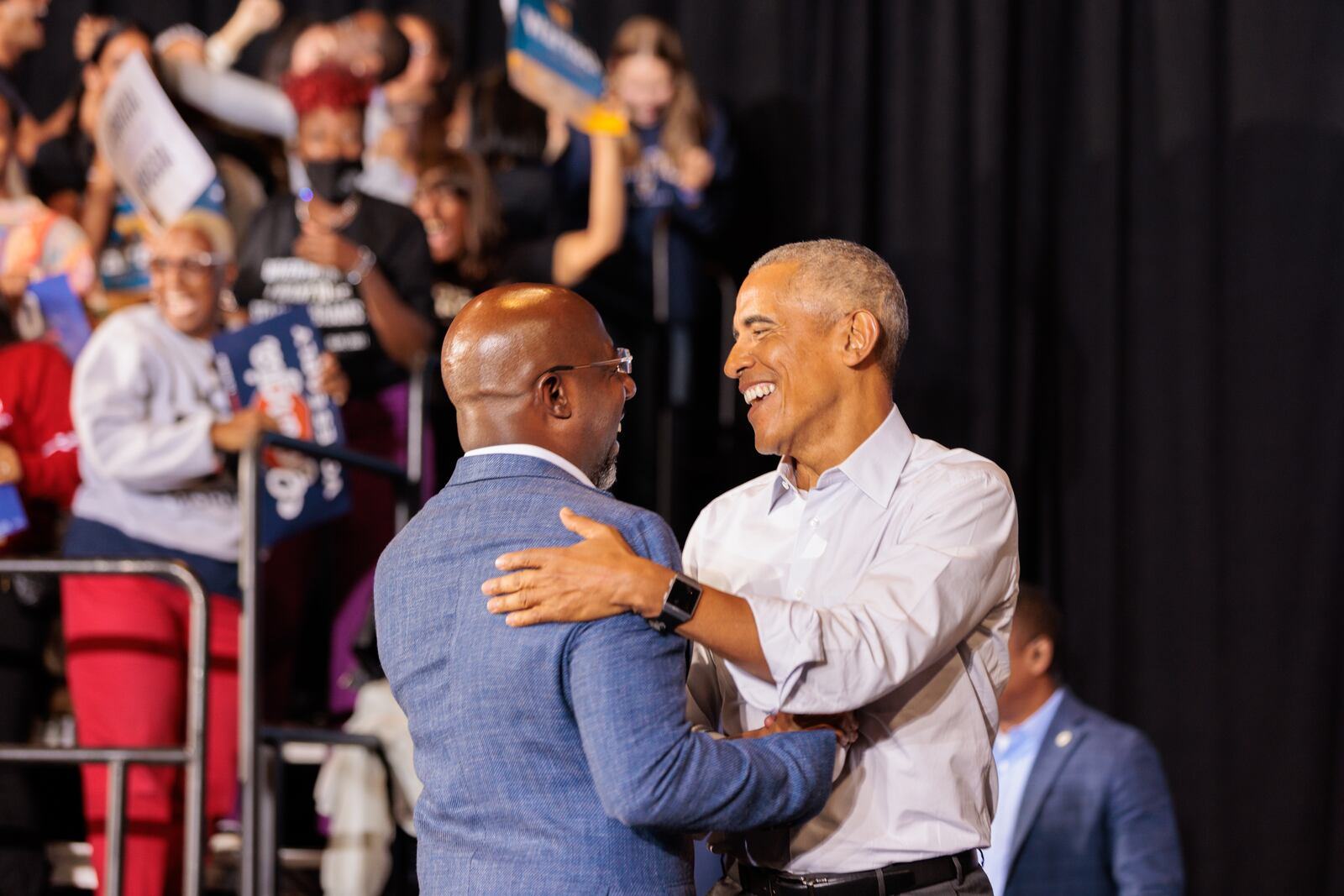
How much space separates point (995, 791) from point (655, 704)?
2.09 ft

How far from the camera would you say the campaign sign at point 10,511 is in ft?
12.8

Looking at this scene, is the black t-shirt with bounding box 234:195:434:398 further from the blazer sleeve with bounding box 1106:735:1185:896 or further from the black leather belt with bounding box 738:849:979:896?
the black leather belt with bounding box 738:849:979:896

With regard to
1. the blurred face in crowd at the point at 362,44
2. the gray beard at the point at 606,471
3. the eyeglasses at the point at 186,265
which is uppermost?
the blurred face in crowd at the point at 362,44

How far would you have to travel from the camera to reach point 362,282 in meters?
4.36

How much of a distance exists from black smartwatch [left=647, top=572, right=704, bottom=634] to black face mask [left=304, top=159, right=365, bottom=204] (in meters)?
3.11

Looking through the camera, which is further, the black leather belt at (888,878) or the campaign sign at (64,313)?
the campaign sign at (64,313)

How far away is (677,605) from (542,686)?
188mm

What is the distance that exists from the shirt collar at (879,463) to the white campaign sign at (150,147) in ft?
8.77

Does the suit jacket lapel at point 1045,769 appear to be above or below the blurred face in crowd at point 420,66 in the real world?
below

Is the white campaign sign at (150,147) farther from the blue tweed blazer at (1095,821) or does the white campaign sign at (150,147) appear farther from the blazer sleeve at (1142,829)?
the blazer sleeve at (1142,829)

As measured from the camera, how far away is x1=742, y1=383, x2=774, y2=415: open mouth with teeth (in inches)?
88.8

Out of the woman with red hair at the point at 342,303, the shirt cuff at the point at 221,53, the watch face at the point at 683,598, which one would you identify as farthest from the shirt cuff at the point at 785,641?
the shirt cuff at the point at 221,53

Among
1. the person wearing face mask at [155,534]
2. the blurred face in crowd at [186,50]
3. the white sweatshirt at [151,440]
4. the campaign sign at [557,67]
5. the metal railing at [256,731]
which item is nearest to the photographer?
the metal railing at [256,731]

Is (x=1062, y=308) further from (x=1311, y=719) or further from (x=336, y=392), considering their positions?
(x=336, y=392)
